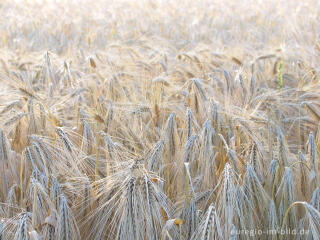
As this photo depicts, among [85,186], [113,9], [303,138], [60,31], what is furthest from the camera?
[113,9]

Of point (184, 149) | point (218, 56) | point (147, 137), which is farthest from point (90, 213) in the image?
point (218, 56)

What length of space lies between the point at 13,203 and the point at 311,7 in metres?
7.17

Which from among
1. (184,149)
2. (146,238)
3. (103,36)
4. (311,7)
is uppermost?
(311,7)

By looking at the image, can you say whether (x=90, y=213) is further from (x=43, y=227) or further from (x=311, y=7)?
(x=311, y=7)

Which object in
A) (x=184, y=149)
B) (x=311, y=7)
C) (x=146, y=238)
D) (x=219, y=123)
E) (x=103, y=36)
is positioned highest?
(x=311, y=7)

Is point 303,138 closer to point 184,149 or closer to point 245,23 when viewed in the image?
point 184,149

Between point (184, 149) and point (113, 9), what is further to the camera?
point (113, 9)

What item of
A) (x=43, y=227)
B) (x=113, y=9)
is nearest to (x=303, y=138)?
(x=43, y=227)

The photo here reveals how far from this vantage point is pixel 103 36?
5.45m

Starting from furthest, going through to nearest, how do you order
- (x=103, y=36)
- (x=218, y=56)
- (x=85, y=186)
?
(x=103, y=36) → (x=218, y=56) → (x=85, y=186)

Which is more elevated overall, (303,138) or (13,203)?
(303,138)

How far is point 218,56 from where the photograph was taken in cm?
341

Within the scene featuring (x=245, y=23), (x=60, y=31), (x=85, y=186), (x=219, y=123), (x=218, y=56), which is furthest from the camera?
(x=245, y=23)

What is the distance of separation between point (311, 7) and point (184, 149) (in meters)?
6.74
